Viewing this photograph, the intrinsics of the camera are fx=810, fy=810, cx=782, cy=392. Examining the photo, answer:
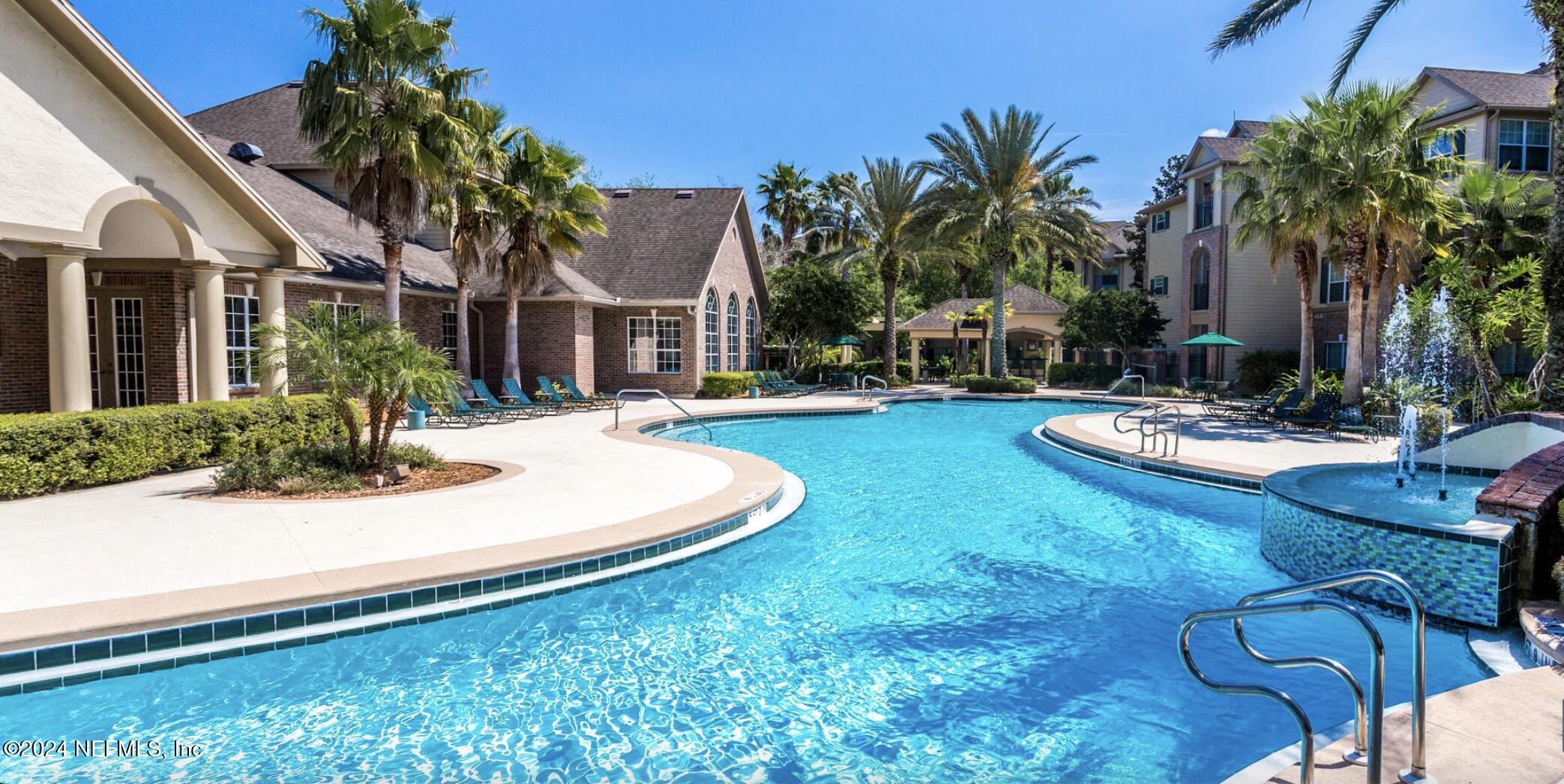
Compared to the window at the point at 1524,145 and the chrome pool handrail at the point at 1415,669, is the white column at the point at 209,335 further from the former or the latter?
the window at the point at 1524,145

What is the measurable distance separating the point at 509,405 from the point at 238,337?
19.9 feet

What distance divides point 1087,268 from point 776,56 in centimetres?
3749

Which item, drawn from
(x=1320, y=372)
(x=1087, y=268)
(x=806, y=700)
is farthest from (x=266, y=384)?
(x=1087, y=268)

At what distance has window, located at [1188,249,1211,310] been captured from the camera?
33.7 metres

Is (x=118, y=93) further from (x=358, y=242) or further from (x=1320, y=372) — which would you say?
(x=1320, y=372)

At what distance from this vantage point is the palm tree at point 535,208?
21219 millimetres

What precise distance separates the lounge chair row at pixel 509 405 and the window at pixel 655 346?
411 cm

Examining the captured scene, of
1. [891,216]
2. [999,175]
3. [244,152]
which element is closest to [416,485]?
[244,152]

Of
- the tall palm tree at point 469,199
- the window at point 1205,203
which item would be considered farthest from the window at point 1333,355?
the tall palm tree at point 469,199

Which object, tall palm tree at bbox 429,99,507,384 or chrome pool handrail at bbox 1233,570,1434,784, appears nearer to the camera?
chrome pool handrail at bbox 1233,570,1434,784

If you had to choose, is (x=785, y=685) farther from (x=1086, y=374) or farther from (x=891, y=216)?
(x=1086, y=374)

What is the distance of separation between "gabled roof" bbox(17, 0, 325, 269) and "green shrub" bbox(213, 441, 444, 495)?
448 cm

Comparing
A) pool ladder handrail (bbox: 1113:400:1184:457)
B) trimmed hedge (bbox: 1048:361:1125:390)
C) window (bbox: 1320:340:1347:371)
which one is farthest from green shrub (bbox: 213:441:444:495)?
window (bbox: 1320:340:1347:371)

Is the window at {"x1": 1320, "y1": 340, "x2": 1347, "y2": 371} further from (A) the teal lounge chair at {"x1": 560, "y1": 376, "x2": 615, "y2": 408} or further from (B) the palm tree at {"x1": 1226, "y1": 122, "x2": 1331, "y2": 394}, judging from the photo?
(A) the teal lounge chair at {"x1": 560, "y1": 376, "x2": 615, "y2": 408}
